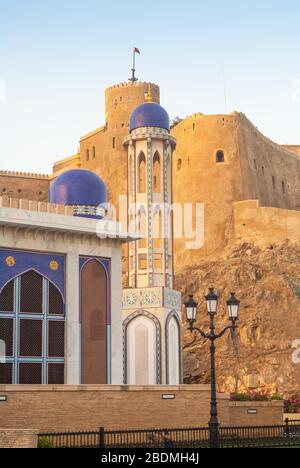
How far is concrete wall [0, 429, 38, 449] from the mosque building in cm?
863

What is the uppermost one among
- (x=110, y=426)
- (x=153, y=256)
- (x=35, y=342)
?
(x=153, y=256)

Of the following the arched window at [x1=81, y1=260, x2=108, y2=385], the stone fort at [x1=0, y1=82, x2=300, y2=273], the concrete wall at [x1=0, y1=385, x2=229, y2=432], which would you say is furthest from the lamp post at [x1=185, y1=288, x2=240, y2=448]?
the stone fort at [x1=0, y1=82, x2=300, y2=273]

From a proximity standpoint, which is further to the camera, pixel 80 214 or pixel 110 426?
pixel 80 214

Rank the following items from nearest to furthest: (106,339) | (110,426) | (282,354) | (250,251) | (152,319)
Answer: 1. (110,426)
2. (106,339)
3. (152,319)
4. (282,354)
5. (250,251)

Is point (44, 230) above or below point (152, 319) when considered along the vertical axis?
above

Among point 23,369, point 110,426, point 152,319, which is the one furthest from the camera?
point 152,319

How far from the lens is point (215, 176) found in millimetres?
60281

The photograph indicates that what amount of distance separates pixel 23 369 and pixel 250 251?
3159 centimetres

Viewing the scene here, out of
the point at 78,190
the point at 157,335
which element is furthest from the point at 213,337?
the point at 78,190

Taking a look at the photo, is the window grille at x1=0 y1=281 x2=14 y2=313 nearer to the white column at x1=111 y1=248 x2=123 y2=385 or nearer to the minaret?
the white column at x1=111 y1=248 x2=123 y2=385

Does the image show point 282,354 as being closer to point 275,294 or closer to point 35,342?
point 275,294

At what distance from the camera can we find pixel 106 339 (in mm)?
29250

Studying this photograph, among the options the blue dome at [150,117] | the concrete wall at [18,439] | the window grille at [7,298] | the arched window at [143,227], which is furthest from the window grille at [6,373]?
the blue dome at [150,117]
